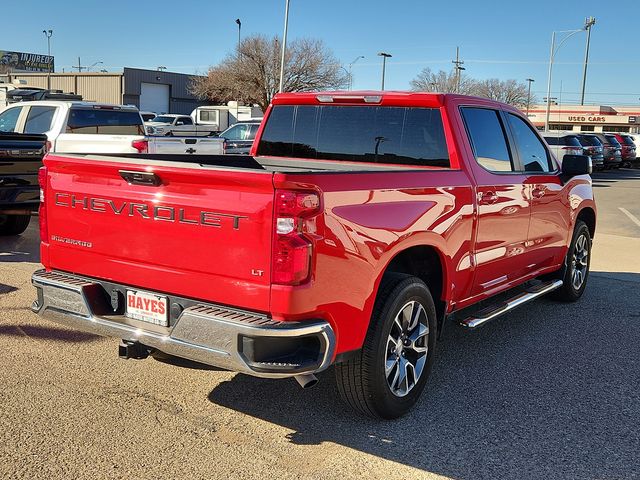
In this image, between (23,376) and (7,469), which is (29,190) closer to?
(23,376)

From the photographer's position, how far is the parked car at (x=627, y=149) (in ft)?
116

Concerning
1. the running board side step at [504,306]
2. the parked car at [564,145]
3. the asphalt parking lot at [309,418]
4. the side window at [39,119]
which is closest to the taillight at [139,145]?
the side window at [39,119]

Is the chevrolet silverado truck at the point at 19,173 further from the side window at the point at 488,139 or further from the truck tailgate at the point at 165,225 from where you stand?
the side window at the point at 488,139

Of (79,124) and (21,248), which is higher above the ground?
A: (79,124)

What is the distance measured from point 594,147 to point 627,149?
7494 mm

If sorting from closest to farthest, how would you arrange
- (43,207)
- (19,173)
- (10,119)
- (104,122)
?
1. (43,207)
2. (19,173)
3. (104,122)
4. (10,119)

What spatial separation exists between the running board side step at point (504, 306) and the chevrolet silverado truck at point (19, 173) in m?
5.58

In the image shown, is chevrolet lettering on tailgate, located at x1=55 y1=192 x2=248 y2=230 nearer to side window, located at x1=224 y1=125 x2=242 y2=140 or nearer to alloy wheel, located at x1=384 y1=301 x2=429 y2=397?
alloy wheel, located at x1=384 y1=301 x2=429 y2=397

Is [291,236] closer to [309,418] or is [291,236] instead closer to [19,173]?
[309,418]

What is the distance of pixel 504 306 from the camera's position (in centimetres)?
527

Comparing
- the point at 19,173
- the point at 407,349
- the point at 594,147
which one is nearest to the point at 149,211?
the point at 407,349

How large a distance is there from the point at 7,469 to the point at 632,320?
541cm

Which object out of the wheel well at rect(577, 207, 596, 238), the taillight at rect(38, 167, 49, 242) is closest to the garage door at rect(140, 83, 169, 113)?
the wheel well at rect(577, 207, 596, 238)

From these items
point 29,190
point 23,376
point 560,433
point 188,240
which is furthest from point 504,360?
point 29,190
